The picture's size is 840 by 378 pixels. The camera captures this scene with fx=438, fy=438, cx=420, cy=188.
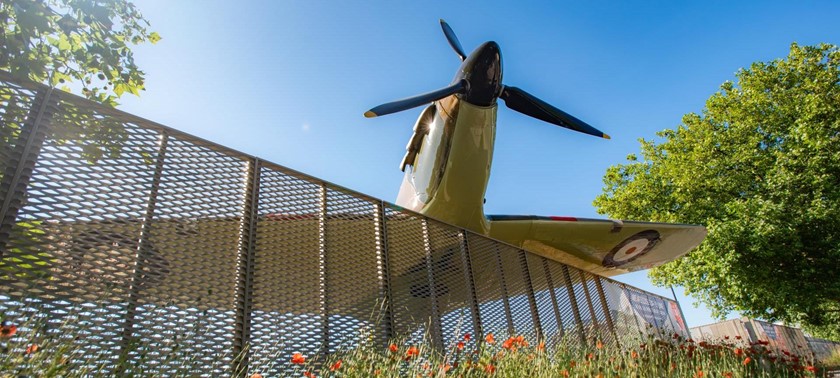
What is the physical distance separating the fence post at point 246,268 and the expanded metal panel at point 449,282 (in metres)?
2.10

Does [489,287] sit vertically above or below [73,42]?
below

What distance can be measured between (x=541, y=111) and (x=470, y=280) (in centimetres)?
583

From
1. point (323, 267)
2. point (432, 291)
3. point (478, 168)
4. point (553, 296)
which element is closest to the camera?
point (323, 267)

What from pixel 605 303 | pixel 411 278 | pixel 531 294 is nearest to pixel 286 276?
pixel 411 278

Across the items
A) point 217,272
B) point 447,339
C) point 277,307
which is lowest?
point 447,339

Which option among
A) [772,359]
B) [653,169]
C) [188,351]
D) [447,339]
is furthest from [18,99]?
[653,169]

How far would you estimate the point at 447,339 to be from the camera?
4.66 meters

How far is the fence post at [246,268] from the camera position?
3.04 meters

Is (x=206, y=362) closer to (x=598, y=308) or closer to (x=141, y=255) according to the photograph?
(x=141, y=255)

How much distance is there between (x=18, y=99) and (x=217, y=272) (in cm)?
158

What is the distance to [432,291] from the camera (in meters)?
4.79

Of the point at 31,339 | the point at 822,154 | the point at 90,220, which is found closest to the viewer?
the point at 31,339

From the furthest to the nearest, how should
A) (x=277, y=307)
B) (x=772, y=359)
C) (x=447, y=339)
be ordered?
(x=772, y=359), (x=447, y=339), (x=277, y=307)

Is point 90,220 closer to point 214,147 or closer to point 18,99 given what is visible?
point 18,99
